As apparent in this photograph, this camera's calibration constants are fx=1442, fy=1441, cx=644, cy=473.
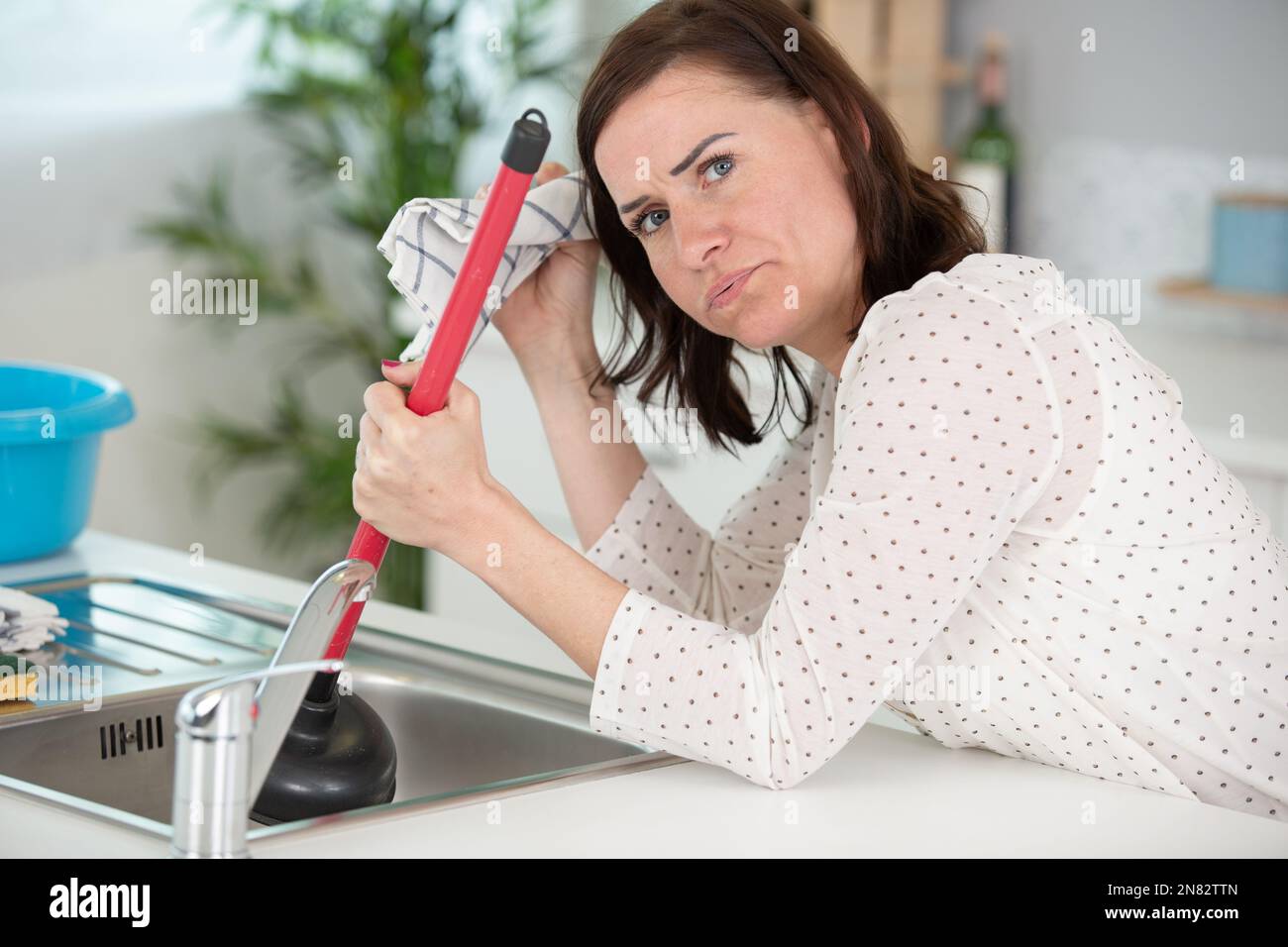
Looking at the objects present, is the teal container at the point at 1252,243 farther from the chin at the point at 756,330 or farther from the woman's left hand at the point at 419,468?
the woman's left hand at the point at 419,468

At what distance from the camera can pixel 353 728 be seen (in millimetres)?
1005

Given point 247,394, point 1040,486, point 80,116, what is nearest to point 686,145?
point 1040,486

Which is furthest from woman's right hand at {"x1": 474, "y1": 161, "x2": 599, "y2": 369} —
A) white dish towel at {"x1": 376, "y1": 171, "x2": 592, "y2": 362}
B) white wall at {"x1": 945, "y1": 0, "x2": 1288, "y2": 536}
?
white wall at {"x1": 945, "y1": 0, "x2": 1288, "y2": 536}

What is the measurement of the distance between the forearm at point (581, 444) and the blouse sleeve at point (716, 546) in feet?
0.06

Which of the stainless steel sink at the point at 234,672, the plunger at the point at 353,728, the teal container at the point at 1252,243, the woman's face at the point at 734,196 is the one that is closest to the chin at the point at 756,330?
the woman's face at the point at 734,196

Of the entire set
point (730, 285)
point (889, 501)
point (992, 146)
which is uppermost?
point (992, 146)

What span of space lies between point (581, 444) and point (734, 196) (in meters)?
0.35

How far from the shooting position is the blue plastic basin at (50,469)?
1.41m

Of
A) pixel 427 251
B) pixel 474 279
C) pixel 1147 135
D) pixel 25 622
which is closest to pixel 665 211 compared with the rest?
pixel 427 251

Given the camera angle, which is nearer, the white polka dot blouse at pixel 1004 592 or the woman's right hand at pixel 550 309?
the white polka dot blouse at pixel 1004 592

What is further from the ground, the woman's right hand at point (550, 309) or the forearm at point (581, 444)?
the woman's right hand at point (550, 309)

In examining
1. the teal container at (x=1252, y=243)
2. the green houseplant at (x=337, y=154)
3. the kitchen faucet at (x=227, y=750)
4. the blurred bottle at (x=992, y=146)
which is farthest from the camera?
the green houseplant at (x=337, y=154)

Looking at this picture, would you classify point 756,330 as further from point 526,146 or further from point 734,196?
point 526,146

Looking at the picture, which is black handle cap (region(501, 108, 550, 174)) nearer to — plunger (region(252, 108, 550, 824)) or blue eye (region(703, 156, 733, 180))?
plunger (region(252, 108, 550, 824))
